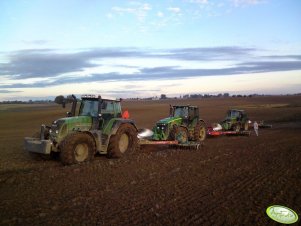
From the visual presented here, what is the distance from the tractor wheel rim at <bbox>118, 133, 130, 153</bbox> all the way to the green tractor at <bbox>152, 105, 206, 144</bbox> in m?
2.43

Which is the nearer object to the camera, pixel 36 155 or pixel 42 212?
pixel 42 212

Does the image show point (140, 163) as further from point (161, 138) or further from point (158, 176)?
point (161, 138)

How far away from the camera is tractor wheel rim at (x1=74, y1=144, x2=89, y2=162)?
1067 centimetres

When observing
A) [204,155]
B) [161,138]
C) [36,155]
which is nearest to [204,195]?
[204,155]

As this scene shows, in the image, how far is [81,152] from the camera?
1078 centimetres

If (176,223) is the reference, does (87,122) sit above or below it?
above

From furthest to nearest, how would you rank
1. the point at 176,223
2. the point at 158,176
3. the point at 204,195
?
the point at 158,176 < the point at 204,195 < the point at 176,223

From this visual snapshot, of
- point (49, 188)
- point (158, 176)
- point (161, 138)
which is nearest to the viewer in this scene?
point (49, 188)

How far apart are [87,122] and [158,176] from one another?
146 inches

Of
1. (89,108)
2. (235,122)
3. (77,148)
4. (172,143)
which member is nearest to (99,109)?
(89,108)

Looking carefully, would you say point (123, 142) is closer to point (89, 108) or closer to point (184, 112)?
point (89, 108)

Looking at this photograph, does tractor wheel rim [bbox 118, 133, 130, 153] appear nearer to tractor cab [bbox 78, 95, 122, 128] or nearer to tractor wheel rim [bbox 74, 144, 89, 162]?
tractor cab [bbox 78, 95, 122, 128]

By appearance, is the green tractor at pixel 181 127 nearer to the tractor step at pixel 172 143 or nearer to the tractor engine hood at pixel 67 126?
the tractor step at pixel 172 143

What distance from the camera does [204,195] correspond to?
7.13 m
